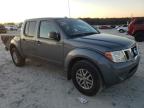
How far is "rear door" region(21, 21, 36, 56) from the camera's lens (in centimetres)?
667

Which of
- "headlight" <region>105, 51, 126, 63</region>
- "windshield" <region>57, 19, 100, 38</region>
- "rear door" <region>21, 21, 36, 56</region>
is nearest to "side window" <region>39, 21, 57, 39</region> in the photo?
"windshield" <region>57, 19, 100, 38</region>

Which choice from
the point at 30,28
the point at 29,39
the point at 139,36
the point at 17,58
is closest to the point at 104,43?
the point at 29,39

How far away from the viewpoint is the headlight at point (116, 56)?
14.8 ft

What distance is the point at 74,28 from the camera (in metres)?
5.89

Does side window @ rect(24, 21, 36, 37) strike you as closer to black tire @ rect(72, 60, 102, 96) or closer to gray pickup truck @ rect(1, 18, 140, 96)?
gray pickup truck @ rect(1, 18, 140, 96)

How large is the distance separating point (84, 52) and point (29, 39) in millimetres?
2586

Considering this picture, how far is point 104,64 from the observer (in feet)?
14.8

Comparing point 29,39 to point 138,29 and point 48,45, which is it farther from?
point 138,29

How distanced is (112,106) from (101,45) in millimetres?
1319

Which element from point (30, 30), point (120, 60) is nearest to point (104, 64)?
point (120, 60)

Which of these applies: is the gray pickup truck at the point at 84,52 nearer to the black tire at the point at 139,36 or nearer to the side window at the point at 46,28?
the side window at the point at 46,28

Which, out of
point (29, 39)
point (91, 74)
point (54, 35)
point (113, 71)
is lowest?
point (91, 74)

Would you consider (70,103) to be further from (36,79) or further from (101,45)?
(36,79)

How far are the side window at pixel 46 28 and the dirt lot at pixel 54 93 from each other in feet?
4.40
